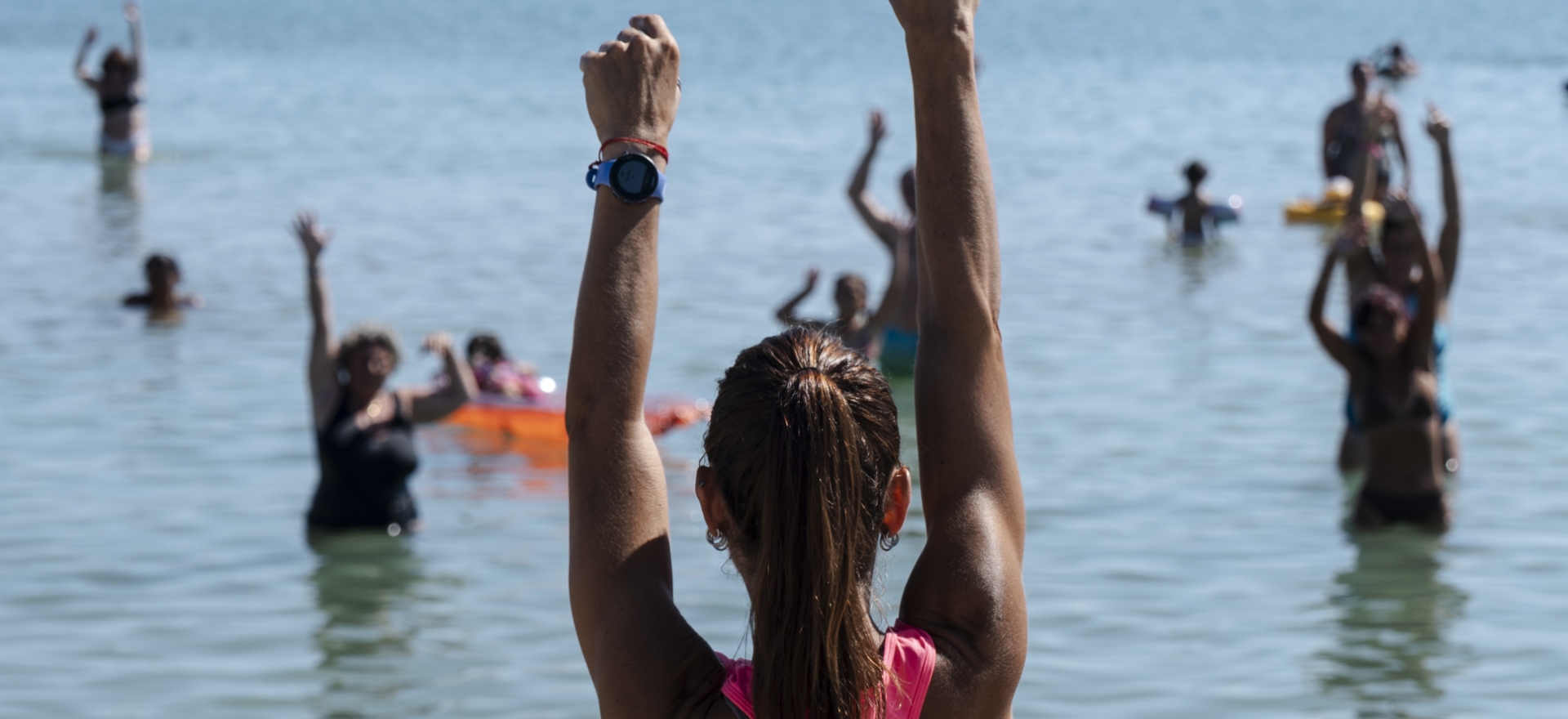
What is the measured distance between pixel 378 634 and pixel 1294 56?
4681 centimetres

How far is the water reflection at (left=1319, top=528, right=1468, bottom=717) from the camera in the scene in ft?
21.5

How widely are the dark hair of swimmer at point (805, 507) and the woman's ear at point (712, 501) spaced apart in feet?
0.09

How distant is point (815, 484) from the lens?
5.86 ft

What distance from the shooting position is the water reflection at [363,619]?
6645 millimetres

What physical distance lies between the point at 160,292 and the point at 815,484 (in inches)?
520

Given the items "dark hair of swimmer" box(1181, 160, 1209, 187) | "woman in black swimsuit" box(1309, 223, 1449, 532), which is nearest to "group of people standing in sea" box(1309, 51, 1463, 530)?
"woman in black swimsuit" box(1309, 223, 1449, 532)

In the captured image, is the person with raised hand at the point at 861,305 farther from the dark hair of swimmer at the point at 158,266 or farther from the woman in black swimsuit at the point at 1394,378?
the dark hair of swimmer at the point at 158,266

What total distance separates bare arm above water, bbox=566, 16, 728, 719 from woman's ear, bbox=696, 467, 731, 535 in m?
0.04

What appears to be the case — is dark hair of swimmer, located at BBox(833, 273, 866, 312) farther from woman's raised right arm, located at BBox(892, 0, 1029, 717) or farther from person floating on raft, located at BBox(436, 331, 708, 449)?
woman's raised right arm, located at BBox(892, 0, 1029, 717)

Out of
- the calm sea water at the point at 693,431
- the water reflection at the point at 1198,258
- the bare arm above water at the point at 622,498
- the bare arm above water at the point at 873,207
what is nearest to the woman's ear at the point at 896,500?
the bare arm above water at the point at 622,498

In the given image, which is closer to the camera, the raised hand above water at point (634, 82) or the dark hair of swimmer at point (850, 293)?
the raised hand above water at point (634, 82)

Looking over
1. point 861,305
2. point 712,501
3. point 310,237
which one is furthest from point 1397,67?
point 712,501

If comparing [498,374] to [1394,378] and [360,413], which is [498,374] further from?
[1394,378]

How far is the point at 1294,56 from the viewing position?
165 ft
